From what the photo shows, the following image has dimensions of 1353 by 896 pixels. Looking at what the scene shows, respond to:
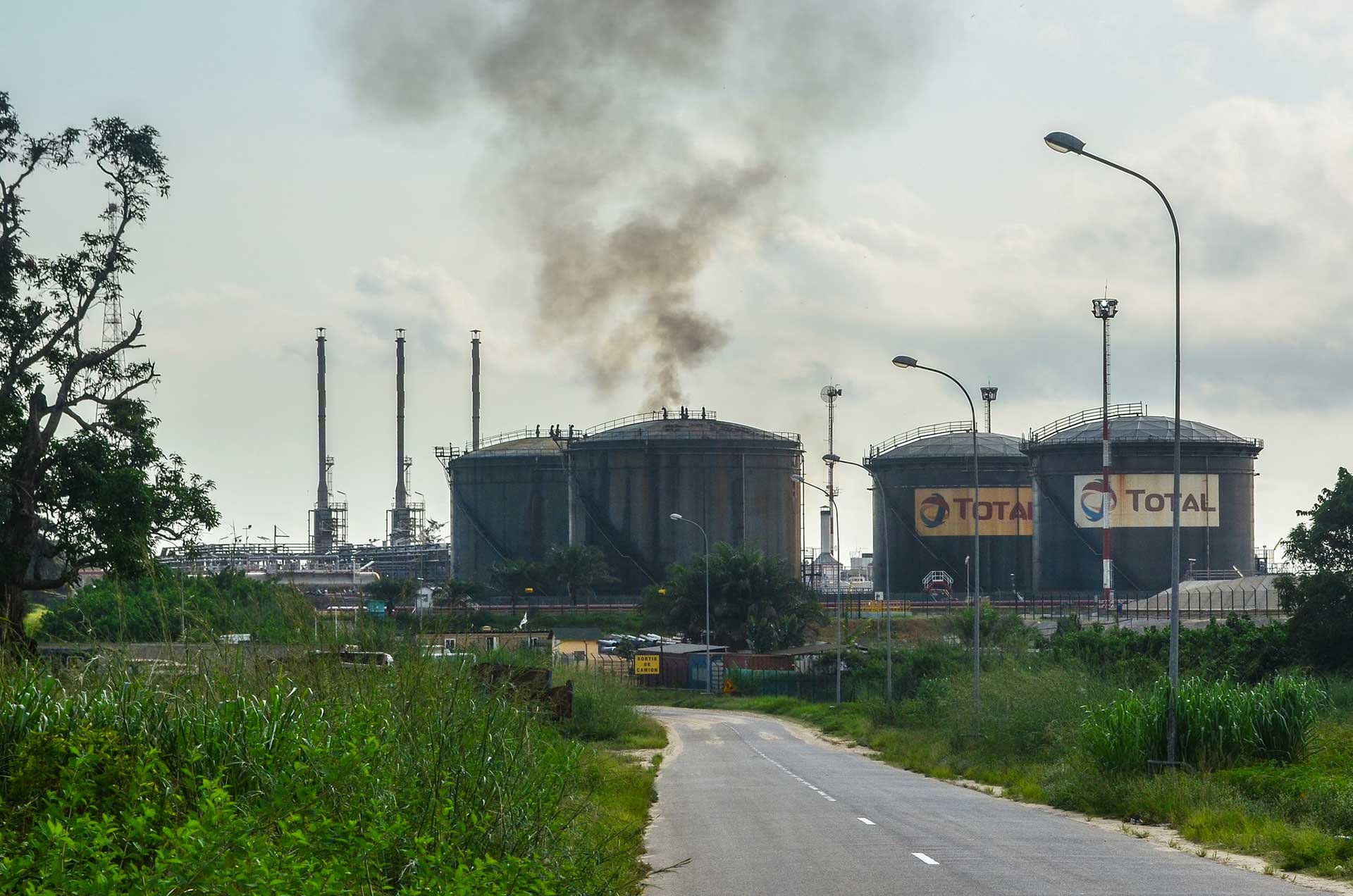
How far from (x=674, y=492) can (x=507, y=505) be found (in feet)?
44.9

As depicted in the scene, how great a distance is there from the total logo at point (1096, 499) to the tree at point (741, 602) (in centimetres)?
1754

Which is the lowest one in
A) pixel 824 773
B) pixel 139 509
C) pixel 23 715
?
pixel 824 773

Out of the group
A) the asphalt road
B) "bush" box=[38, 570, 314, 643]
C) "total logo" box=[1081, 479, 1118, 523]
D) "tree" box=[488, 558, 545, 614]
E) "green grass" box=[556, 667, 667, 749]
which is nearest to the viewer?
"bush" box=[38, 570, 314, 643]

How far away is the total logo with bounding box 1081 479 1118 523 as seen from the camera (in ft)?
292

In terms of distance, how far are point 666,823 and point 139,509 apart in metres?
15.0

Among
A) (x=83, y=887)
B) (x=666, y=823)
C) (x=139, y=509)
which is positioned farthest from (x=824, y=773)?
(x=83, y=887)

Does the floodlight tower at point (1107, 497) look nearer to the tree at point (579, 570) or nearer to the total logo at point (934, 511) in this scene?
the total logo at point (934, 511)

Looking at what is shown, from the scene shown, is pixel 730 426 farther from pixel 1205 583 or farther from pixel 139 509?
pixel 139 509

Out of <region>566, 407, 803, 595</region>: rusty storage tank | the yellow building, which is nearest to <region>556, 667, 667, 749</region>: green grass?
the yellow building

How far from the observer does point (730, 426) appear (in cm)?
9769

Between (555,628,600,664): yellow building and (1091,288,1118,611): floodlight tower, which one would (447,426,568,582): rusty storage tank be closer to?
(555,628,600,664): yellow building

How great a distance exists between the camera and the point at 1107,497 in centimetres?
8875

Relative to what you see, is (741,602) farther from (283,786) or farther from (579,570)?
(283,786)

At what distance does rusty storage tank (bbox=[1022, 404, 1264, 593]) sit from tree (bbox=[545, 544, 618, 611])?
26550 millimetres
